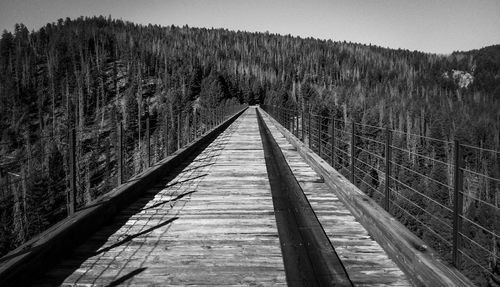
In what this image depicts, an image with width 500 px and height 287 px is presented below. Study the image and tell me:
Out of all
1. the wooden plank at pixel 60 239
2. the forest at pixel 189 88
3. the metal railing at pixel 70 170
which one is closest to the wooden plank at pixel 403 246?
the wooden plank at pixel 60 239

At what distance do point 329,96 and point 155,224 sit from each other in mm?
139712

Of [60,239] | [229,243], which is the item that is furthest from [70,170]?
[229,243]

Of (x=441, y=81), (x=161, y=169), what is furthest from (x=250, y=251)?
(x=441, y=81)

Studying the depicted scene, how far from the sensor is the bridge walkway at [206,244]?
11.0ft

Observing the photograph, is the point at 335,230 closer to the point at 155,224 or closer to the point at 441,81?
the point at 155,224

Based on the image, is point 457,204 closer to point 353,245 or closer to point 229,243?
point 353,245

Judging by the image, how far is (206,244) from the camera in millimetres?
4148

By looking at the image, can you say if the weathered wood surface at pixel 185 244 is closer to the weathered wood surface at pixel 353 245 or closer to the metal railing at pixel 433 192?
the weathered wood surface at pixel 353 245

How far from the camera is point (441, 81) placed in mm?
166500

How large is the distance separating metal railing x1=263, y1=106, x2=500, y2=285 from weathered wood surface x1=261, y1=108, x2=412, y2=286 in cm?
55

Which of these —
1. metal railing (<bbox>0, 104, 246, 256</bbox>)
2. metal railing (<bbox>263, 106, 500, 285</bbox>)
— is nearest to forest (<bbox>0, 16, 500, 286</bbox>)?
metal railing (<bbox>263, 106, 500, 285</bbox>)

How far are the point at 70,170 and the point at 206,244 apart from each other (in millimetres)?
2113

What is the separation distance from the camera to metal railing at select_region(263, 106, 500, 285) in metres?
3.47

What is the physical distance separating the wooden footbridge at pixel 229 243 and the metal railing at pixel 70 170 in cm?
72
